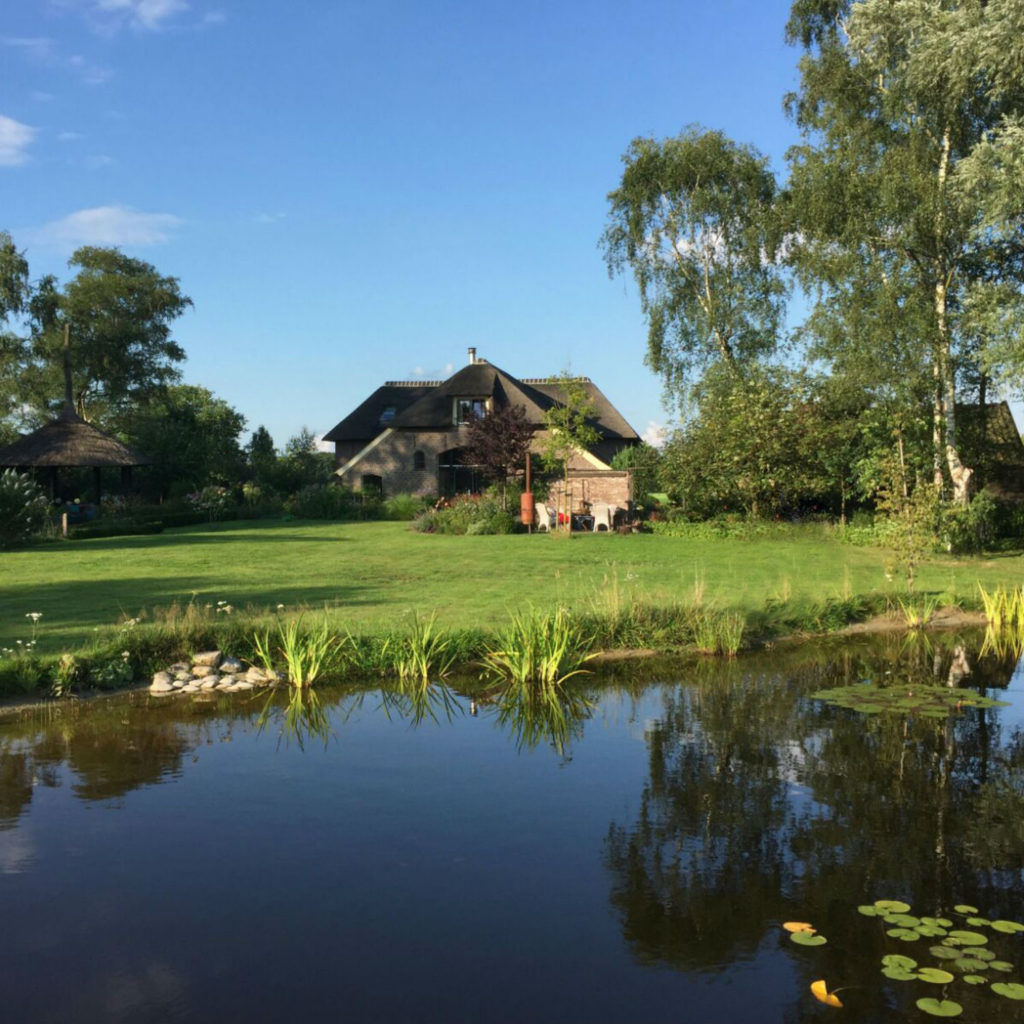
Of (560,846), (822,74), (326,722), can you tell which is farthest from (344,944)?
(822,74)

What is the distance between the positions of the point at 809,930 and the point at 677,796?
2.10 metres

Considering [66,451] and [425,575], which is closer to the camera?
[425,575]

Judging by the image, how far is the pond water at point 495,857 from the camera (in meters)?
4.54

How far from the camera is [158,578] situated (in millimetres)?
17859

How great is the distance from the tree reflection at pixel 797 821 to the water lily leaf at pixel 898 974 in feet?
1.64

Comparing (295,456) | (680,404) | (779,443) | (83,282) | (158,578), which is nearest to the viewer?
(158,578)

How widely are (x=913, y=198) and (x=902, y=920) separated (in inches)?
861

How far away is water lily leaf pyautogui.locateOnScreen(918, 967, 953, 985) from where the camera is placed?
14.8 ft

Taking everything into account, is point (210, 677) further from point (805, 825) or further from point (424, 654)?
point (805, 825)

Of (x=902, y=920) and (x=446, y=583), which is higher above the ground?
(x=446, y=583)

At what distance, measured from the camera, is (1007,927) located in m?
5.04

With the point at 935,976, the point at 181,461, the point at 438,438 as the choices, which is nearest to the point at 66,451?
the point at 181,461

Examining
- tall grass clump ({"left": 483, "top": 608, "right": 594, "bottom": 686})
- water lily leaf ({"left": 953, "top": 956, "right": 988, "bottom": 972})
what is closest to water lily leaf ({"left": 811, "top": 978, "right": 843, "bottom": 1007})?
water lily leaf ({"left": 953, "top": 956, "right": 988, "bottom": 972})

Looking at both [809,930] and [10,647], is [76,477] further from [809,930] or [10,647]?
[809,930]
